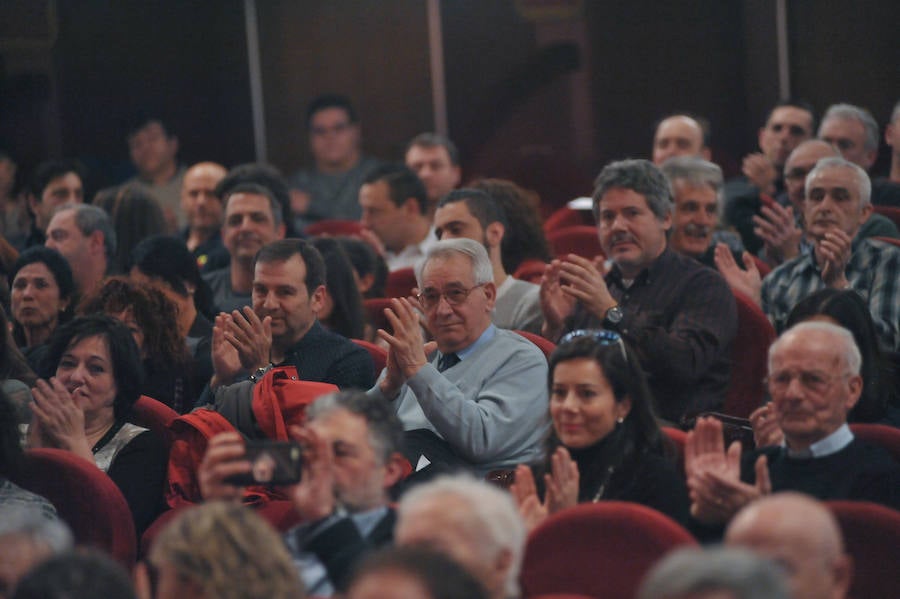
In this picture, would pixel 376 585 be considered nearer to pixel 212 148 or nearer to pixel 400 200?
pixel 400 200

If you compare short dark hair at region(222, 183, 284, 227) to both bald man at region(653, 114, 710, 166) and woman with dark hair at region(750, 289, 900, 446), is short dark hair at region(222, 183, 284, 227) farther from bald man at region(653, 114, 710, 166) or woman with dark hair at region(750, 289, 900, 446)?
woman with dark hair at region(750, 289, 900, 446)

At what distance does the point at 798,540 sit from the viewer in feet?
7.13

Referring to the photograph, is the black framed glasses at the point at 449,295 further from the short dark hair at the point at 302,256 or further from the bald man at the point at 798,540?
the bald man at the point at 798,540

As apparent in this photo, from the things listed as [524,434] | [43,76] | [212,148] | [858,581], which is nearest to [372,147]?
[212,148]

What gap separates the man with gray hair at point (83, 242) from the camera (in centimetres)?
533

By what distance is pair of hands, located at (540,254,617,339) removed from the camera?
3.97 metres

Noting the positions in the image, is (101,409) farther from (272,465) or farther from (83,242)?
(83,242)

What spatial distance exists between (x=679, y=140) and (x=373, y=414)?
12.6 feet

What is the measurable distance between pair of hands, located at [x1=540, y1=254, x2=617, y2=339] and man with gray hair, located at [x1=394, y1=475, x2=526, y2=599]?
5.40ft

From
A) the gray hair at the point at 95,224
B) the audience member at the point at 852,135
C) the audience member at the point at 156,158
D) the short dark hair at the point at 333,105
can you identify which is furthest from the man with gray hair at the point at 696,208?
the audience member at the point at 156,158

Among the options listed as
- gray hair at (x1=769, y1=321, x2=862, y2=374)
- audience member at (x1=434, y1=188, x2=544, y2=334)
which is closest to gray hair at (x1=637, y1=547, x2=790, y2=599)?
gray hair at (x1=769, y1=321, x2=862, y2=374)

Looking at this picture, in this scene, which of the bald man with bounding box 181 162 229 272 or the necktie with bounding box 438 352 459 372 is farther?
the bald man with bounding box 181 162 229 272

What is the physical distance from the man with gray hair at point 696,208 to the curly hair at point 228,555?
9.95ft

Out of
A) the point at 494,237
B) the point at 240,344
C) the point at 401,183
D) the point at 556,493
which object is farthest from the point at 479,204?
the point at 556,493
